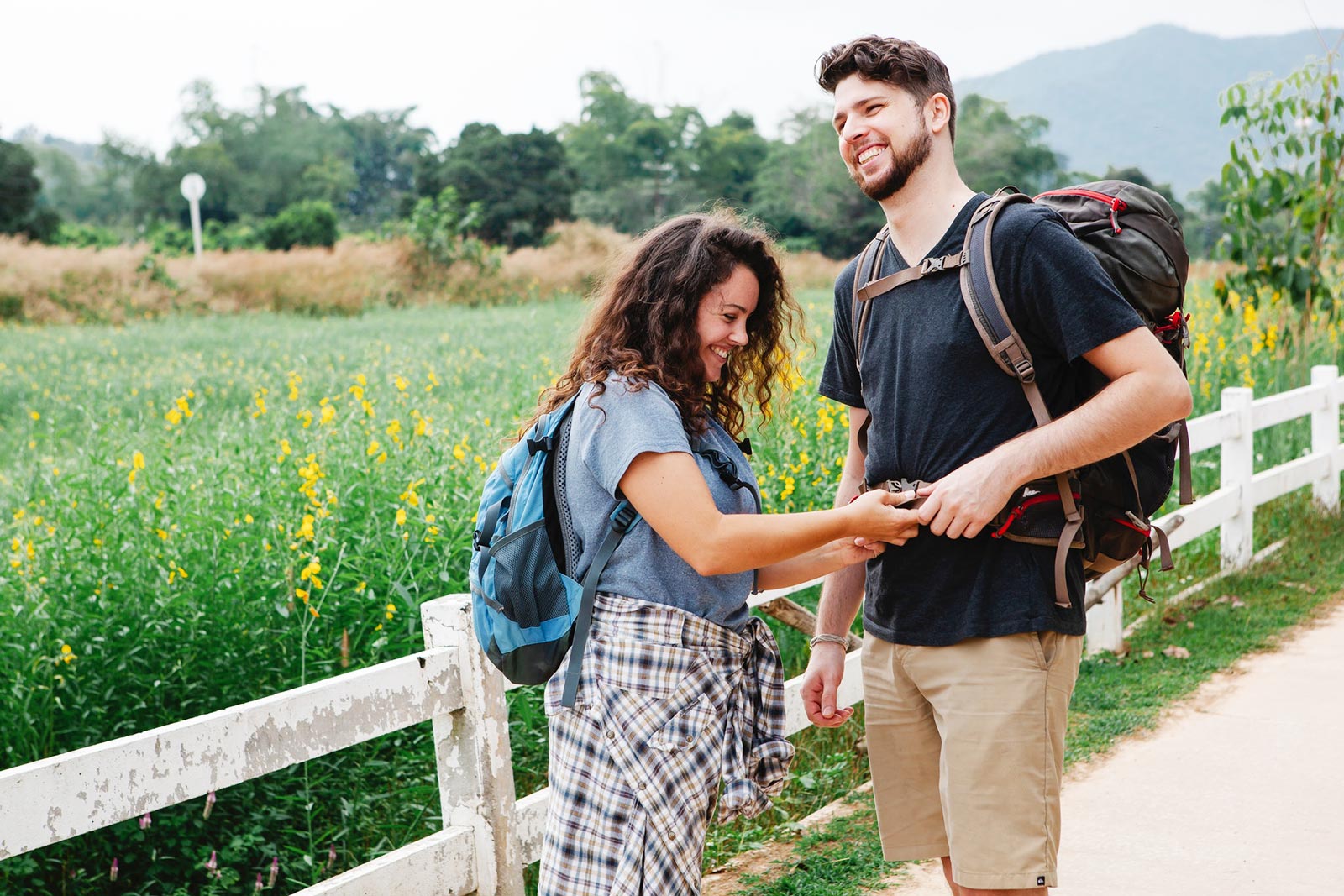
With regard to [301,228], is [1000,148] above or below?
above

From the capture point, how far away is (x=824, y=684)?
2646mm

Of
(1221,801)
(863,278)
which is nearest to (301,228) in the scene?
(1221,801)

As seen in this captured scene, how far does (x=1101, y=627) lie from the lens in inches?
221

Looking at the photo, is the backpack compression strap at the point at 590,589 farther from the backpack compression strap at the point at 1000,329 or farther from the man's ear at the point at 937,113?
the man's ear at the point at 937,113

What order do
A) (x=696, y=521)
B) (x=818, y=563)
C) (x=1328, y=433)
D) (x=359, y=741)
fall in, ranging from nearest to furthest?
(x=696, y=521)
(x=818, y=563)
(x=359, y=741)
(x=1328, y=433)

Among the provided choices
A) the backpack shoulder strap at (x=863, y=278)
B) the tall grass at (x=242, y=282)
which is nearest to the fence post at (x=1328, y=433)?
the backpack shoulder strap at (x=863, y=278)

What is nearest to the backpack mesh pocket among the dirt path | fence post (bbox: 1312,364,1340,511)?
the dirt path

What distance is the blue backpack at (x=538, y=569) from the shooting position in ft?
6.95

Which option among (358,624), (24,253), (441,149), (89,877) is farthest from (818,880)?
(441,149)

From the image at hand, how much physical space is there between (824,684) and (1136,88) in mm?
195006

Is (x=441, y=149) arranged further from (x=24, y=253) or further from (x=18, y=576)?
(x=18, y=576)

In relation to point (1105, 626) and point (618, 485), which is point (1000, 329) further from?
point (1105, 626)

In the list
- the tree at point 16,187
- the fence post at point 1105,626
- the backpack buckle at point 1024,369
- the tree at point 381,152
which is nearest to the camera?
the backpack buckle at point 1024,369

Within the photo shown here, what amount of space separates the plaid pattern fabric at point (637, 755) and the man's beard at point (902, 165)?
863 millimetres
